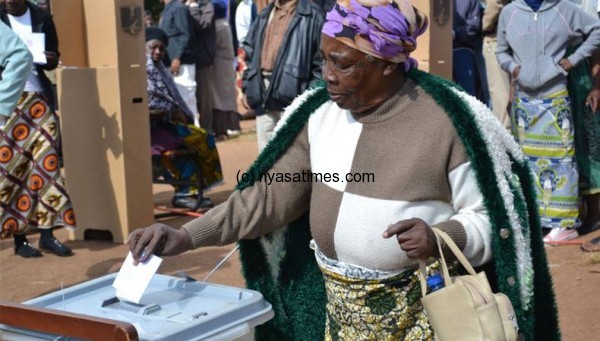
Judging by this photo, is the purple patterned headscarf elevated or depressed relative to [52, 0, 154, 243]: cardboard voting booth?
elevated

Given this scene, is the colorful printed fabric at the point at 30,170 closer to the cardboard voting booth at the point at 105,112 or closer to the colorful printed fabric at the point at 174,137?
the cardboard voting booth at the point at 105,112

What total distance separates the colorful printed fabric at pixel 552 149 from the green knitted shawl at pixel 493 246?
12.9 feet

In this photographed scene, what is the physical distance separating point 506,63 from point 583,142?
2.83 feet

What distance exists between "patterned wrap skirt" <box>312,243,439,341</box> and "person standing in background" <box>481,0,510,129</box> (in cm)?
693

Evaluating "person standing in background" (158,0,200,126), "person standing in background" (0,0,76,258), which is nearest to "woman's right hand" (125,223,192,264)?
"person standing in background" (0,0,76,258)

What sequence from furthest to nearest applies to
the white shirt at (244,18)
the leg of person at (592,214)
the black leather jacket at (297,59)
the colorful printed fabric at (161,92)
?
the white shirt at (244,18)
the colorful printed fabric at (161,92)
the leg of person at (592,214)
the black leather jacket at (297,59)

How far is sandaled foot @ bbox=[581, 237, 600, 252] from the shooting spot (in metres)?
6.73

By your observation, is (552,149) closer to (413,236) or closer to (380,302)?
(380,302)

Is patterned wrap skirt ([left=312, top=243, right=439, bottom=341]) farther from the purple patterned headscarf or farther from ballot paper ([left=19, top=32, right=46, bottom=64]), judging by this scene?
ballot paper ([left=19, top=32, right=46, bottom=64])

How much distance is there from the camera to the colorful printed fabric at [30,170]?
6906 millimetres

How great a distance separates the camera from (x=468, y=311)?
2641 mm

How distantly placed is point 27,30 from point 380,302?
4.81 meters

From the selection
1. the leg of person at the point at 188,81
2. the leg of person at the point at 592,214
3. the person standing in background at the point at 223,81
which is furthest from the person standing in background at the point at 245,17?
the leg of person at the point at 592,214

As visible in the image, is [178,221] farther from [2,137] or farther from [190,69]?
[190,69]
